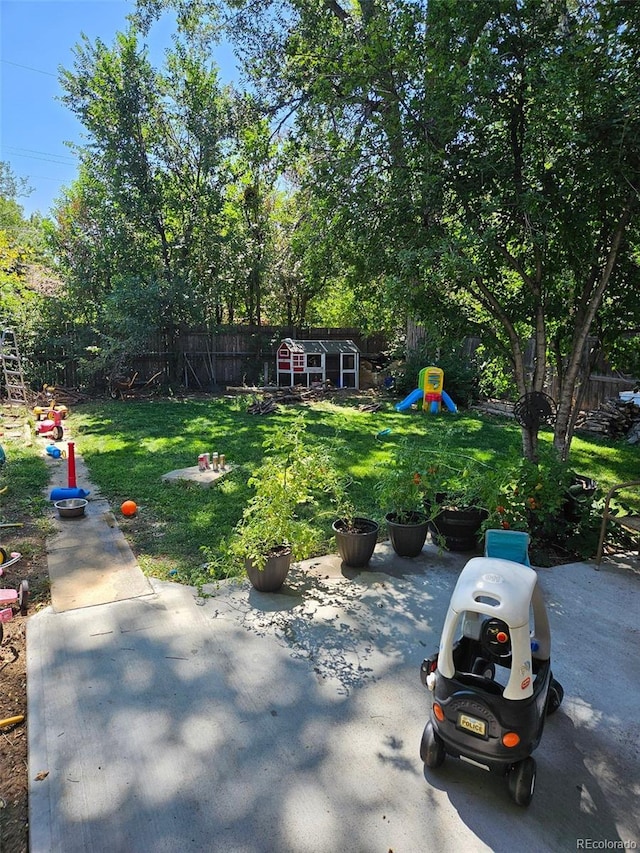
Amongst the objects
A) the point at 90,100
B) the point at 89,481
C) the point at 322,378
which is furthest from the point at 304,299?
the point at 89,481

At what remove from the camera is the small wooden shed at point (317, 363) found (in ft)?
44.1

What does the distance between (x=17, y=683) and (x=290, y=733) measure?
1328 mm

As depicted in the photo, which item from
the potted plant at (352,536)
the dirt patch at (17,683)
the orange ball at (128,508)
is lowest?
the dirt patch at (17,683)

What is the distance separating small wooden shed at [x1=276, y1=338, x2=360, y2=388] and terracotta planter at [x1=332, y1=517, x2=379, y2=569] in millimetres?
9706

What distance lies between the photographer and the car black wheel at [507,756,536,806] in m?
1.74

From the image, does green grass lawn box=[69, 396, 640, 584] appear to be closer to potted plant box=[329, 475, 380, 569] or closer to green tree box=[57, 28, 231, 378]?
potted plant box=[329, 475, 380, 569]

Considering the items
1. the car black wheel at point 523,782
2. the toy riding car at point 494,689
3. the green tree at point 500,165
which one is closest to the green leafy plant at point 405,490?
the green tree at point 500,165

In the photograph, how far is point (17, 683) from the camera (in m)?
2.40

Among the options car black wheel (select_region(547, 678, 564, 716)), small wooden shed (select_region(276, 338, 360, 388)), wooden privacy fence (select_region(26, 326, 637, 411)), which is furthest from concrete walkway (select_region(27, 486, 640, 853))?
small wooden shed (select_region(276, 338, 360, 388))

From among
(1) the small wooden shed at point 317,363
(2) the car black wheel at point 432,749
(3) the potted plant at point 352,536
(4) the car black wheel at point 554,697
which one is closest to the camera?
(2) the car black wheel at point 432,749

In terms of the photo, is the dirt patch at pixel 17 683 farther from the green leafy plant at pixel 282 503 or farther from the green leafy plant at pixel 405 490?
the green leafy plant at pixel 405 490

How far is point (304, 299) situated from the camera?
16406 mm

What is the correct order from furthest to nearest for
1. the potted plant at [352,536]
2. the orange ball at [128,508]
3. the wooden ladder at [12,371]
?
the wooden ladder at [12,371]
the orange ball at [128,508]
the potted plant at [352,536]

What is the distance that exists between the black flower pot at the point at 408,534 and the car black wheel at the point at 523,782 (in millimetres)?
1962
